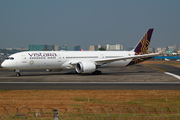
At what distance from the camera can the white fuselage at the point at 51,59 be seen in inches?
1375

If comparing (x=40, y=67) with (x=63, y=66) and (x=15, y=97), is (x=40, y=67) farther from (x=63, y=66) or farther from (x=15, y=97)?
(x=15, y=97)

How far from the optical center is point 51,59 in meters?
36.2

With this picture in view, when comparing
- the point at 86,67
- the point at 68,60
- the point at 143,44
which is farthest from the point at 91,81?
the point at 143,44

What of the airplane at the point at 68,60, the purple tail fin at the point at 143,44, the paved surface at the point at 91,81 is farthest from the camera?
the purple tail fin at the point at 143,44

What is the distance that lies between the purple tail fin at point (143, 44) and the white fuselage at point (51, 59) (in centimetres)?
355

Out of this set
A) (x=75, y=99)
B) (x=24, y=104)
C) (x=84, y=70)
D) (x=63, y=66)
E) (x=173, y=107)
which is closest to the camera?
(x=173, y=107)

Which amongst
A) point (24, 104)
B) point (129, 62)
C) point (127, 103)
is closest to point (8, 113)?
point (24, 104)

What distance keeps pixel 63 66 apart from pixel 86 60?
14.7ft

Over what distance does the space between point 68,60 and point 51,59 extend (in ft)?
10.1

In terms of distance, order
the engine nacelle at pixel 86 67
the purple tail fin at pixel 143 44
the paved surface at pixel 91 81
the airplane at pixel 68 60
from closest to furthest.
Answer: the paved surface at pixel 91 81
the engine nacelle at pixel 86 67
the airplane at pixel 68 60
the purple tail fin at pixel 143 44

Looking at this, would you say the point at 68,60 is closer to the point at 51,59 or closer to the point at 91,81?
the point at 51,59

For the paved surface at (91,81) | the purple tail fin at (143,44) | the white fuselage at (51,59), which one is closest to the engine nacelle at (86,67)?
the paved surface at (91,81)

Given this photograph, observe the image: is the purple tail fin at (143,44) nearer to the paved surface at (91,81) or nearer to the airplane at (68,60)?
the airplane at (68,60)

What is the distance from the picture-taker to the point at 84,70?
3481 cm
